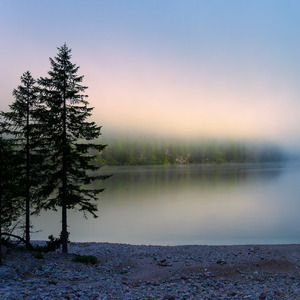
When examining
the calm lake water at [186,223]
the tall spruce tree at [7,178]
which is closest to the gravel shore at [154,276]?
the tall spruce tree at [7,178]

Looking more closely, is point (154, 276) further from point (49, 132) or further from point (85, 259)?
point (49, 132)

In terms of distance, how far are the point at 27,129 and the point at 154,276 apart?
13.5m

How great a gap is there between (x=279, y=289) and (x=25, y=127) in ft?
61.1

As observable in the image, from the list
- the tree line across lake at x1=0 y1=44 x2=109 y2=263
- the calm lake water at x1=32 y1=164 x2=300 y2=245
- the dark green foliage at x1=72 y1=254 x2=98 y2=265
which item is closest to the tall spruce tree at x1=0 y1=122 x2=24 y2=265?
Answer: the tree line across lake at x1=0 y1=44 x2=109 y2=263

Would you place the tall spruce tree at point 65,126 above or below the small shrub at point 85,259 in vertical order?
above

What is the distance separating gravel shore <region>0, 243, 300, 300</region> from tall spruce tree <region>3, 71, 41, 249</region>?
17.5 feet

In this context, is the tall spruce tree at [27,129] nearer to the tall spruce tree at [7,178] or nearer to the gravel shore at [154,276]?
the tall spruce tree at [7,178]

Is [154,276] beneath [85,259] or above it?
above

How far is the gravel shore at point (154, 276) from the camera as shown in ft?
34.6

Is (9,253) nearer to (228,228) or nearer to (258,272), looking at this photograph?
(258,272)

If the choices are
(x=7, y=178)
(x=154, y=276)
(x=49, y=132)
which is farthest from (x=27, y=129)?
(x=154, y=276)

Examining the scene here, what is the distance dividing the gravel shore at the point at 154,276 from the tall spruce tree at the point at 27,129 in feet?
17.5

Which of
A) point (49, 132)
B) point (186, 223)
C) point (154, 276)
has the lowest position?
point (186, 223)

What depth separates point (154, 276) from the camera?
14.5 m
